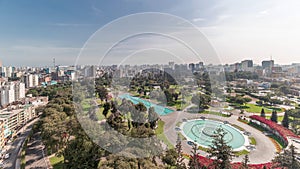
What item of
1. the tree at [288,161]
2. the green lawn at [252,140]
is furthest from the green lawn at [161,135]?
the green lawn at [252,140]

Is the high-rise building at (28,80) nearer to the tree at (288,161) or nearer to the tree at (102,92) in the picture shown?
the tree at (102,92)

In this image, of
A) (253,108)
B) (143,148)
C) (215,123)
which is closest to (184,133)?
(215,123)

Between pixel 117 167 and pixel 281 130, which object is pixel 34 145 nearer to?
pixel 117 167

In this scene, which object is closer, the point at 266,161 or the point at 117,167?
the point at 117,167

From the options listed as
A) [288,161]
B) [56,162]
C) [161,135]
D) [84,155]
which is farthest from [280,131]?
[56,162]

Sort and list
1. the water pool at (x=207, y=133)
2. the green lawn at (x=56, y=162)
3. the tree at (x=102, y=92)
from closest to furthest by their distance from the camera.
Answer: the green lawn at (x=56, y=162) → the water pool at (x=207, y=133) → the tree at (x=102, y=92)

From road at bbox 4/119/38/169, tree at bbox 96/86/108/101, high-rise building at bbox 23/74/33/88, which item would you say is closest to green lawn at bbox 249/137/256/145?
tree at bbox 96/86/108/101
